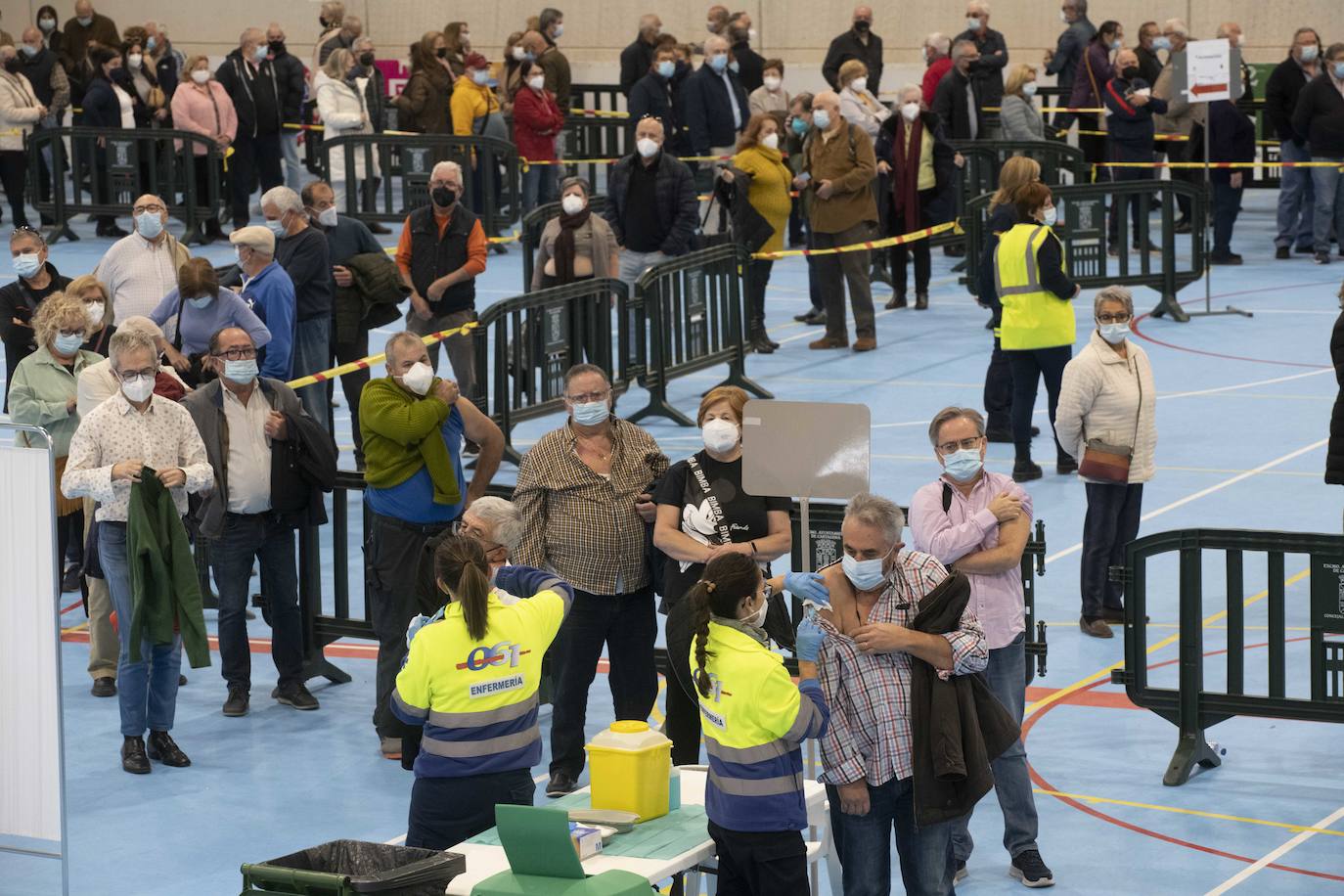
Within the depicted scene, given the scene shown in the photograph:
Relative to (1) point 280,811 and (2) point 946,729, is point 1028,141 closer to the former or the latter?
(1) point 280,811

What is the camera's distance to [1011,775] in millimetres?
8102

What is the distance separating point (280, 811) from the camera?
923 centimetres

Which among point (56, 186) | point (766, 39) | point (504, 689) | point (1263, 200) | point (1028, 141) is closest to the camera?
point (504, 689)

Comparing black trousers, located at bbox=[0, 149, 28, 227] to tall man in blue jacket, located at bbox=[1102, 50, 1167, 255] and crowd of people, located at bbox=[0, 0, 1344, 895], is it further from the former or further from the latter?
tall man in blue jacket, located at bbox=[1102, 50, 1167, 255]

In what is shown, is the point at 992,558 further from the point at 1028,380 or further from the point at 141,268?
the point at 141,268

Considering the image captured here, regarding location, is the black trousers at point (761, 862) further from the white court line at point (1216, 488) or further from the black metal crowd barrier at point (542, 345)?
the black metal crowd barrier at point (542, 345)

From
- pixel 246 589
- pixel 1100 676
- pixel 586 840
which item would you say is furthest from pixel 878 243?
pixel 586 840

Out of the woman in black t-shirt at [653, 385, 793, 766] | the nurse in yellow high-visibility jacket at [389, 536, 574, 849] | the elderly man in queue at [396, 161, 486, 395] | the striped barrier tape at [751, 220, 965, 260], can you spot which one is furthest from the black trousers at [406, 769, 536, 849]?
the striped barrier tape at [751, 220, 965, 260]

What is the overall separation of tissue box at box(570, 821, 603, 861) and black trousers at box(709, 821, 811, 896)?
395 mm

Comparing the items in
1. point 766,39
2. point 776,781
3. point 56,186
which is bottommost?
point 776,781

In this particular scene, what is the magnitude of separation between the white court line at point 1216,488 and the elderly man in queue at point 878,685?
5.98 meters

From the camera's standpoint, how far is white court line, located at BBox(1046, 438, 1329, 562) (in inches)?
508

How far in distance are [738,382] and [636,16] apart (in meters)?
18.0

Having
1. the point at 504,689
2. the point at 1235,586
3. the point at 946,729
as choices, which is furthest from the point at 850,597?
the point at 1235,586
